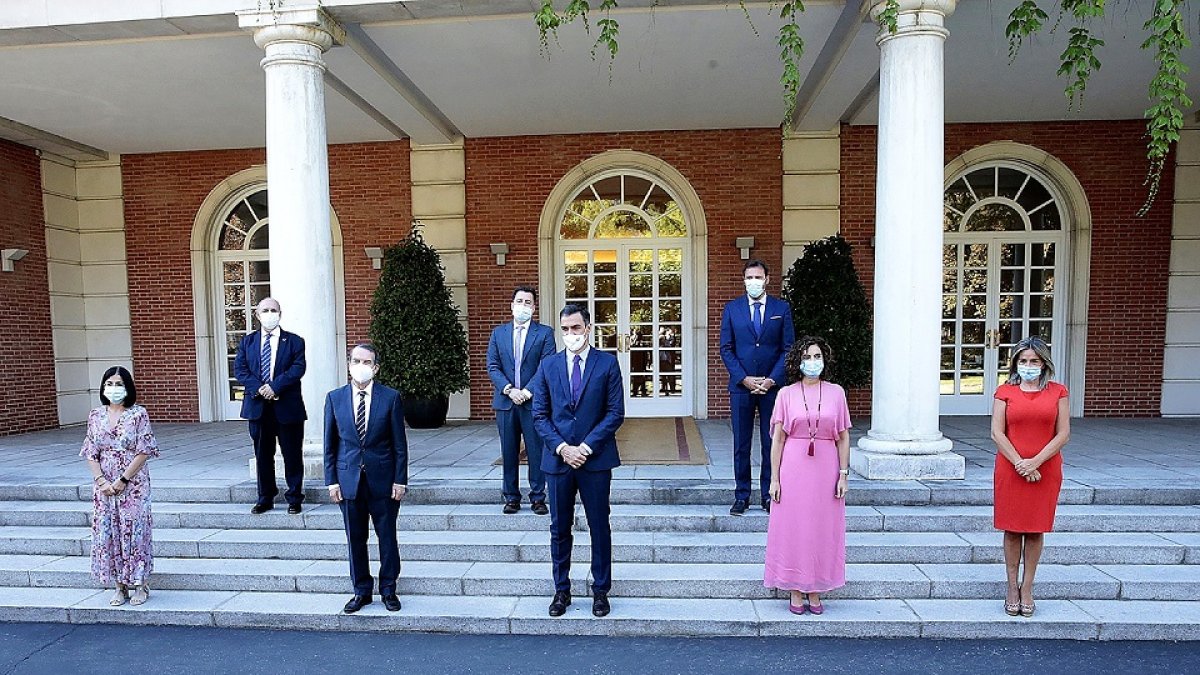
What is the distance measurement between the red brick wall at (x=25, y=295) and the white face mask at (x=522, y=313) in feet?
26.8

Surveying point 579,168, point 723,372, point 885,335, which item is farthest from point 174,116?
point 885,335

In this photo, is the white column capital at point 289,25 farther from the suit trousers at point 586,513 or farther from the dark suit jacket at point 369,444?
the suit trousers at point 586,513

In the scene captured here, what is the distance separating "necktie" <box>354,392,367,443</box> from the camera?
3.70m

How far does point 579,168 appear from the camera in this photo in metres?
8.79

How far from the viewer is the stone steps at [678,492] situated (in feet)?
15.8

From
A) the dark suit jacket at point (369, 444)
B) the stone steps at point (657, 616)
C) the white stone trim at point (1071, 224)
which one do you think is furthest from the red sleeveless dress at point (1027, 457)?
the white stone trim at point (1071, 224)

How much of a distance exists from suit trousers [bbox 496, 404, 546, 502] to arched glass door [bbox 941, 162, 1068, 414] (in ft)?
21.4

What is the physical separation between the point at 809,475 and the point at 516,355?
7.50 feet

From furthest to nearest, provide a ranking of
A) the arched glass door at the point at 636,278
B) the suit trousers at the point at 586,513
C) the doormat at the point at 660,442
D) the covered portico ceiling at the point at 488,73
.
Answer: the arched glass door at the point at 636,278, the doormat at the point at 660,442, the covered portico ceiling at the point at 488,73, the suit trousers at the point at 586,513

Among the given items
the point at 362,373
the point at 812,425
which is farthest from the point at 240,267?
the point at 812,425

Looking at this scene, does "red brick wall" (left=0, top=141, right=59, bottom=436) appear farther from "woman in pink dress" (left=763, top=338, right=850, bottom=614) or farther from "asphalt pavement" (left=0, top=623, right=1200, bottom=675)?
"woman in pink dress" (left=763, top=338, right=850, bottom=614)

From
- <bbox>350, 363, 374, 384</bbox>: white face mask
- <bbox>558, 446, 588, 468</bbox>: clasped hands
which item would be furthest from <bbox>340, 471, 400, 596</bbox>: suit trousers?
<bbox>558, 446, 588, 468</bbox>: clasped hands

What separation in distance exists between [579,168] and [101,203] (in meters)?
7.09

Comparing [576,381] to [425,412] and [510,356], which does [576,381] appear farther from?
[425,412]
